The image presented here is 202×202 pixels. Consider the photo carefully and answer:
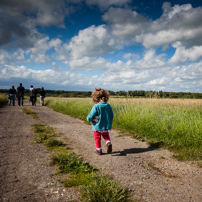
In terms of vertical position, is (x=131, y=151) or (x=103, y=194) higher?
(x=103, y=194)

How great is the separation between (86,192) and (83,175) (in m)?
0.58

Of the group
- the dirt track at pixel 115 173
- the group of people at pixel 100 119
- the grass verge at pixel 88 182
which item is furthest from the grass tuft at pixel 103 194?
the group of people at pixel 100 119

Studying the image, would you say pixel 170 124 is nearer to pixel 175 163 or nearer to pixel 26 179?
pixel 175 163

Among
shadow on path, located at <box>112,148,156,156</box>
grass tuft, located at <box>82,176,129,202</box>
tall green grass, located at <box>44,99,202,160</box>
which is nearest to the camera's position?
grass tuft, located at <box>82,176,129,202</box>

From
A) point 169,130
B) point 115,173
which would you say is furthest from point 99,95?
point 169,130

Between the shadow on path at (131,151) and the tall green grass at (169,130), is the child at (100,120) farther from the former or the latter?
the tall green grass at (169,130)

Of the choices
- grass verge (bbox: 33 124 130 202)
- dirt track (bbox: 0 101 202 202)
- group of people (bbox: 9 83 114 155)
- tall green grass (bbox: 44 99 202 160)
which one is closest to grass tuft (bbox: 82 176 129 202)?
grass verge (bbox: 33 124 130 202)

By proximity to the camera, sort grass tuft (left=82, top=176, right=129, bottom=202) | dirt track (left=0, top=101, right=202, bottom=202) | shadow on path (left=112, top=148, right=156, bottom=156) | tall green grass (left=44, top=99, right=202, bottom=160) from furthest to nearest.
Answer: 1. tall green grass (left=44, top=99, right=202, bottom=160)
2. shadow on path (left=112, top=148, right=156, bottom=156)
3. dirt track (left=0, top=101, right=202, bottom=202)
4. grass tuft (left=82, top=176, right=129, bottom=202)

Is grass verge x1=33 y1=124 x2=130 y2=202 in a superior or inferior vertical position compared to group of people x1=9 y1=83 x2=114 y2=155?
inferior

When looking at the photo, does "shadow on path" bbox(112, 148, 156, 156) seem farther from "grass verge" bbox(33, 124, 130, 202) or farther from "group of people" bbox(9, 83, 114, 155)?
"grass verge" bbox(33, 124, 130, 202)

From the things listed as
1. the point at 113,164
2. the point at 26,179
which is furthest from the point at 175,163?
the point at 26,179

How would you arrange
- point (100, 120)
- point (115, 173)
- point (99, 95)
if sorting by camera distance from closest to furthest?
point (115, 173) → point (100, 120) → point (99, 95)

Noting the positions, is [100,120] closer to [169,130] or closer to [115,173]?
[115,173]

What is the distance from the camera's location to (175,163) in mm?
3549
